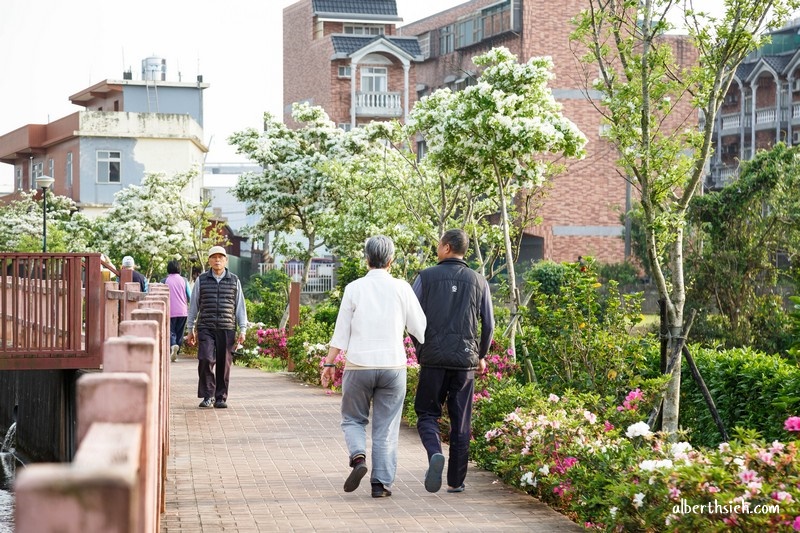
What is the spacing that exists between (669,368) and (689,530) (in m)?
4.85

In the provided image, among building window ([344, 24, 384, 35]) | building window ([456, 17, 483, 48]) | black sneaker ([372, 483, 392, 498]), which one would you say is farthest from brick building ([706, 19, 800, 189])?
black sneaker ([372, 483, 392, 498])

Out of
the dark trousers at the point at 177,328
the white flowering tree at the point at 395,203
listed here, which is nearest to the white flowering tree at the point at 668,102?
the white flowering tree at the point at 395,203

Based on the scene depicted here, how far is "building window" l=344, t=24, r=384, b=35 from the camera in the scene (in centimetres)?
5997

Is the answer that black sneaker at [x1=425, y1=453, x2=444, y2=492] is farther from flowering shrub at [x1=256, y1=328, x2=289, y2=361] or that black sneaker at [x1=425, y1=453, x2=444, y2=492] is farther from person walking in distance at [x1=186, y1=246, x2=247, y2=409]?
flowering shrub at [x1=256, y1=328, x2=289, y2=361]

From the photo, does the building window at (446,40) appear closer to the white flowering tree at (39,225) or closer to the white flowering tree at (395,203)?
the white flowering tree at (39,225)

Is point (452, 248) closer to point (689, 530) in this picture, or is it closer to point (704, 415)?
point (689, 530)

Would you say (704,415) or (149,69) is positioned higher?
(149,69)

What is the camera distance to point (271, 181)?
1228 inches

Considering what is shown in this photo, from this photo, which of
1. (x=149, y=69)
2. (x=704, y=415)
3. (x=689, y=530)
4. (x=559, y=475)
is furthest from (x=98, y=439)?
(x=149, y=69)

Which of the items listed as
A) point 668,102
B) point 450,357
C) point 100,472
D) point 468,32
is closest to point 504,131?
point 668,102

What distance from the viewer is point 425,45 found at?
58.6m

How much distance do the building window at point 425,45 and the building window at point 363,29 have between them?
2208 millimetres

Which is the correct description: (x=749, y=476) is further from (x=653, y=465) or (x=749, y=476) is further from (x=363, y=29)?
(x=363, y=29)

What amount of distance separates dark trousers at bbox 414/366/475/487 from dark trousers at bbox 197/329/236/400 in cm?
550
